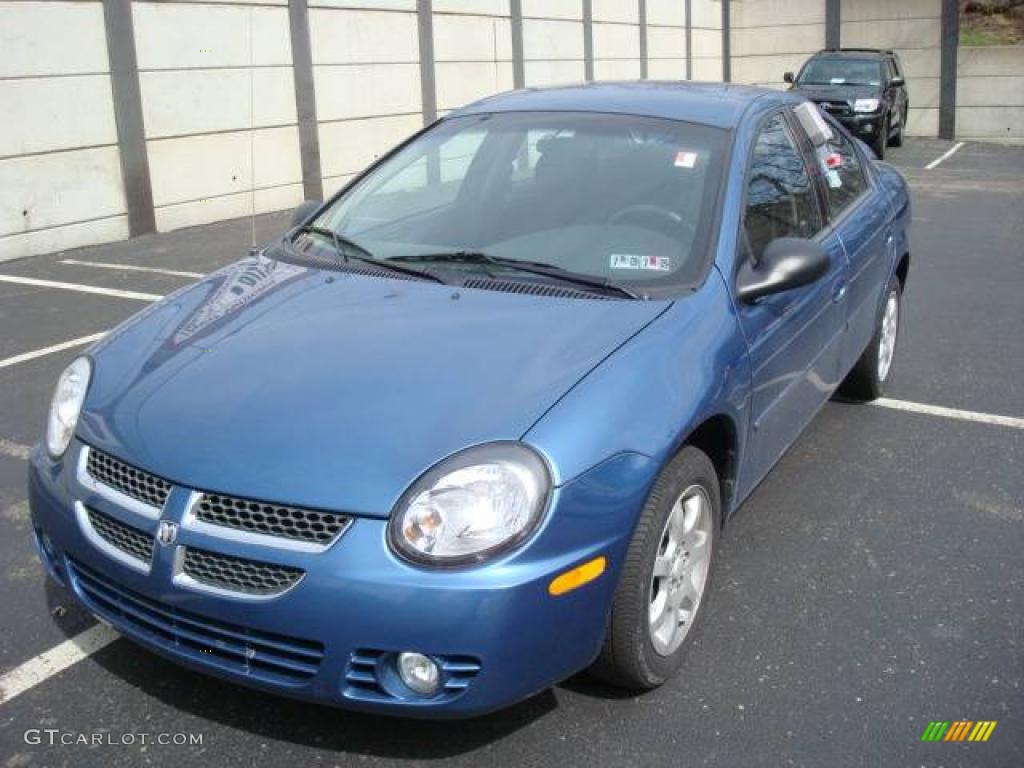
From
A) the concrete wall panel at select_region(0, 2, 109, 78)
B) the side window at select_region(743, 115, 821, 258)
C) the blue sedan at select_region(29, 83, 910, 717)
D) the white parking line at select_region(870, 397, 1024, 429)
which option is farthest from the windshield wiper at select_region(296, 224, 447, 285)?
the concrete wall panel at select_region(0, 2, 109, 78)

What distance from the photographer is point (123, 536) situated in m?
2.59

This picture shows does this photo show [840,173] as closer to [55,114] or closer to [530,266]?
[530,266]

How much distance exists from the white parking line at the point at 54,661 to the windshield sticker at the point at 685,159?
93.0 inches

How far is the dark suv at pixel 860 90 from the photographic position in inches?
691

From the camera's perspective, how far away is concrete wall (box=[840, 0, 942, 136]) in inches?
915

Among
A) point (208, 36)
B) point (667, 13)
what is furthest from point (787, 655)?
point (667, 13)

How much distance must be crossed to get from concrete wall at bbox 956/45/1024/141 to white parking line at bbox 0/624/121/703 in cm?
2319

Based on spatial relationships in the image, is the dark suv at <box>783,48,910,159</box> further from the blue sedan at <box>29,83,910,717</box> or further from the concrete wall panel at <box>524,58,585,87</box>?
the blue sedan at <box>29,83,910,717</box>

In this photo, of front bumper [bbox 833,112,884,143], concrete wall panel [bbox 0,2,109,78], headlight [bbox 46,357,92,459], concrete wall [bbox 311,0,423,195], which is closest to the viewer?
headlight [bbox 46,357,92,459]

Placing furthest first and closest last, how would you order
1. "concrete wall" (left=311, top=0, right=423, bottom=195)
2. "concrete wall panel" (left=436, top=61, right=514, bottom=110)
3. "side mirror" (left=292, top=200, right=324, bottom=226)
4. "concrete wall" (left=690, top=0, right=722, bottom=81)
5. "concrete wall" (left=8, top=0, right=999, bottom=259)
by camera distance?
1. "concrete wall" (left=690, top=0, right=722, bottom=81)
2. "concrete wall panel" (left=436, top=61, right=514, bottom=110)
3. "concrete wall" (left=311, top=0, right=423, bottom=195)
4. "concrete wall" (left=8, top=0, right=999, bottom=259)
5. "side mirror" (left=292, top=200, right=324, bottom=226)

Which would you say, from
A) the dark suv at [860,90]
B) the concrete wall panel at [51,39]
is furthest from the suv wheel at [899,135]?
the concrete wall panel at [51,39]

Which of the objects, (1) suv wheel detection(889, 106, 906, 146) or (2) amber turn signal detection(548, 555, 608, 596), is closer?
(2) amber turn signal detection(548, 555, 608, 596)

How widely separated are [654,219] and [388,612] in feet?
5.81

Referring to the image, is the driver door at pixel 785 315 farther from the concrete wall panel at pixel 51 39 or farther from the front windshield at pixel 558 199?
the concrete wall panel at pixel 51 39
